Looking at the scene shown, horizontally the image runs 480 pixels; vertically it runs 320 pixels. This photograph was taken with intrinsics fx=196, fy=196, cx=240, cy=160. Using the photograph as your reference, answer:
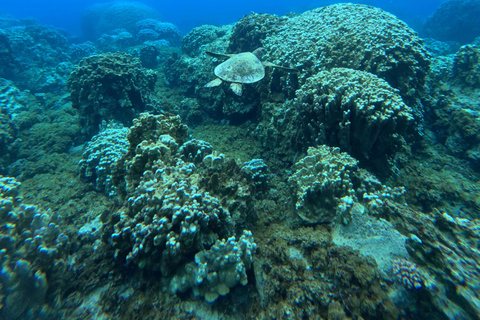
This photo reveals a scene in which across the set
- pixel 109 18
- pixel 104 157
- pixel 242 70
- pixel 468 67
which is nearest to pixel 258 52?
pixel 242 70

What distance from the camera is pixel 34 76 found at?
36.5 ft

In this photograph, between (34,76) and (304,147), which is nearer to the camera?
(304,147)

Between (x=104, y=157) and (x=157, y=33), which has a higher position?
(x=157, y=33)

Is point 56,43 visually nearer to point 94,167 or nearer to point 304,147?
point 94,167

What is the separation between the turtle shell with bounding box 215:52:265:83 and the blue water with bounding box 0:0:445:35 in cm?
3437

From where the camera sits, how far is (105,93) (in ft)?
21.3

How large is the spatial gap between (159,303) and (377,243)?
2.59m

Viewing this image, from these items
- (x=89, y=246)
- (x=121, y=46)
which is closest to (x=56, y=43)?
(x=121, y=46)

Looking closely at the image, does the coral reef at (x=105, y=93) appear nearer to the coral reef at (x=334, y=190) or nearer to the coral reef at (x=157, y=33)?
the coral reef at (x=334, y=190)

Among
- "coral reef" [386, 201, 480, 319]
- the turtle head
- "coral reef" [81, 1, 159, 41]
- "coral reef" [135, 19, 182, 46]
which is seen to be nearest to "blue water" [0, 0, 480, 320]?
"coral reef" [386, 201, 480, 319]

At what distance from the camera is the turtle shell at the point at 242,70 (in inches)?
207

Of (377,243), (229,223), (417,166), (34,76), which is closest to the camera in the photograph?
(377,243)

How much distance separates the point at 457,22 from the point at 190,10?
58.2 m

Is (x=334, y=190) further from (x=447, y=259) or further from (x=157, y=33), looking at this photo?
(x=157, y=33)
